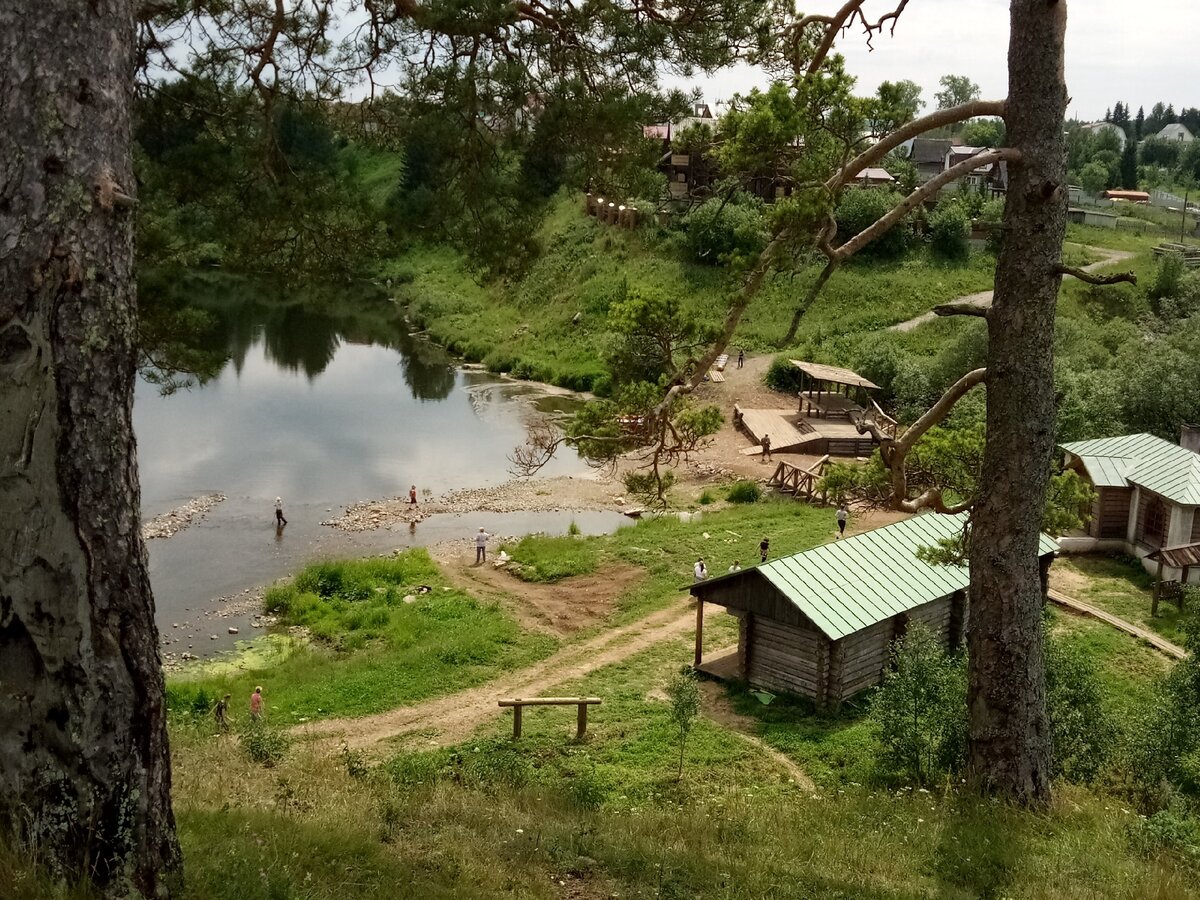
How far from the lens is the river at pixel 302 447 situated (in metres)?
25.8

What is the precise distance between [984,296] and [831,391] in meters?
12.4

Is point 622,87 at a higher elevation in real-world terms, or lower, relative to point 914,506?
higher

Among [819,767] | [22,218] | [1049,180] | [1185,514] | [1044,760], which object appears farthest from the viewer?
[1185,514]

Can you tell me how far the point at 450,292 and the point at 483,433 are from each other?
2250 cm

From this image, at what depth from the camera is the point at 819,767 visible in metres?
15.3

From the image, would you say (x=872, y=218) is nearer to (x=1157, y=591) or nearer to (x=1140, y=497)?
(x=1140, y=497)

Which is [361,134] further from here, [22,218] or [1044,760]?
[1044,760]

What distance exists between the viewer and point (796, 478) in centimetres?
3228

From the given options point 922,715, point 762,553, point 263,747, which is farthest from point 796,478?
point 263,747

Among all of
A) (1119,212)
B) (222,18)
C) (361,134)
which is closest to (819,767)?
(361,134)

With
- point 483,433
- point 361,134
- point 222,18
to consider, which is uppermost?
point 222,18

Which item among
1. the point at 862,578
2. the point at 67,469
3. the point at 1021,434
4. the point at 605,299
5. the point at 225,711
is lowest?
the point at 225,711

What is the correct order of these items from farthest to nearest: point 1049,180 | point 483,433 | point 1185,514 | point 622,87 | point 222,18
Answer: point 483,433
point 1185,514
point 222,18
point 622,87
point 1049,180

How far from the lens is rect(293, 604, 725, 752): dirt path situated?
16766 millimetres
